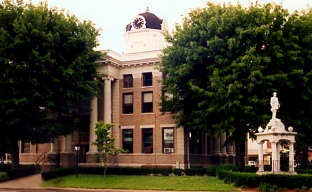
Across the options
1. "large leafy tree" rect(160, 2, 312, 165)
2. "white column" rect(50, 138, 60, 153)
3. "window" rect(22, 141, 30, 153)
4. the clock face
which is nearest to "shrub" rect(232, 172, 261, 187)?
"large leafy tree" rect(160, 2, 312, 165)

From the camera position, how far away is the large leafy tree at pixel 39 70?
3731cm

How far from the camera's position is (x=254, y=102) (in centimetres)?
3466

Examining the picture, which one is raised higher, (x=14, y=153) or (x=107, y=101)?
(x=107, y=101)

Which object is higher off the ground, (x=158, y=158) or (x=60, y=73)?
(x=60, y=73)

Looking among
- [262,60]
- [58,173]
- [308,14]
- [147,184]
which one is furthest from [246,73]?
[58,173]

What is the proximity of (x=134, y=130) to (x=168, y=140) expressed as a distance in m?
4.08

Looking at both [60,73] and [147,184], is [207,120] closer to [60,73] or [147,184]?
[147,184]

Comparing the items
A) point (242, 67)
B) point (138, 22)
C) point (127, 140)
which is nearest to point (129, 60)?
point (127, 140)

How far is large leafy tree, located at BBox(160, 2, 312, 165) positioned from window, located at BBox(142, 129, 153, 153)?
882 cm

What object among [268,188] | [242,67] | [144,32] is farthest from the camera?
[144,32]

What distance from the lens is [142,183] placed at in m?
33.2

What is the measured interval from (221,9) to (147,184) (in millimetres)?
16113

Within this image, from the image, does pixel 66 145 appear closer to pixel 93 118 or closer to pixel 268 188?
pixel 93 118

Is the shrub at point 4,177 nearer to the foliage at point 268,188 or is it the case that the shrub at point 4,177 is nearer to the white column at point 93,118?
the white column at point 93,118
